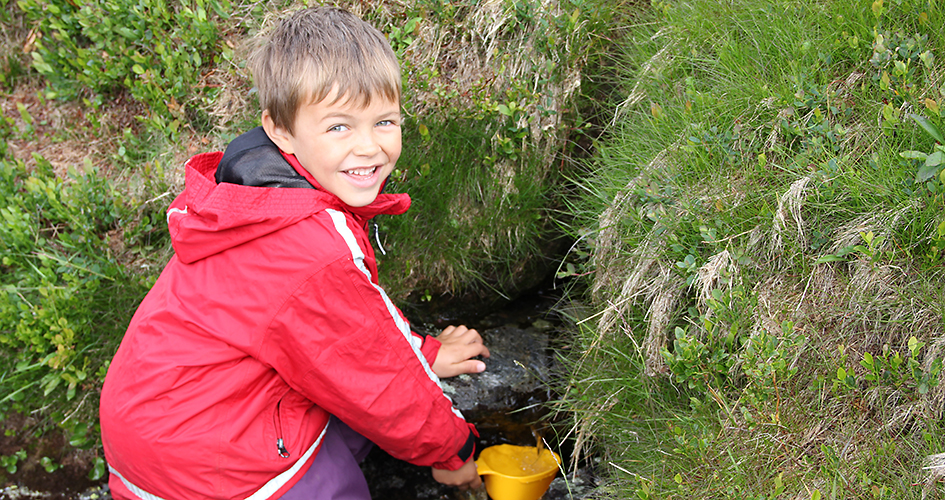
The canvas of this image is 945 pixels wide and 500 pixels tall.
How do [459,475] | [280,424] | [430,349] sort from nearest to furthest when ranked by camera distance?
[280,424] < [459,475] < [430,349]

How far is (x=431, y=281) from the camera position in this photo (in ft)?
12.5

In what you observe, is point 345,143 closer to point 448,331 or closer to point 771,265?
point 448,331

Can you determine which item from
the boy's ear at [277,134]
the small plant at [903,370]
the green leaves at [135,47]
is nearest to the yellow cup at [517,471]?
the small plant at [903,370]

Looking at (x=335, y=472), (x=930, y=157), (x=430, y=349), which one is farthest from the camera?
(x=430, y=349)

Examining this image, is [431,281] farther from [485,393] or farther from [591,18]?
[591,18]

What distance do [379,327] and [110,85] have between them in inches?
112

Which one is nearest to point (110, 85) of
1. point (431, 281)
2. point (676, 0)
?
point (431, 281)

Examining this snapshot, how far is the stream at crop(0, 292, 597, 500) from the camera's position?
10.5 feet

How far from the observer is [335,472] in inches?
108

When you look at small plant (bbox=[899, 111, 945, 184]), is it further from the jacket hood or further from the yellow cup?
the jacket hood

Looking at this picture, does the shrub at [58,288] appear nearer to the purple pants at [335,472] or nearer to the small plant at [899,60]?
the purple pants at [335,472]

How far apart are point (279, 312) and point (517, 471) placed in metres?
1.43

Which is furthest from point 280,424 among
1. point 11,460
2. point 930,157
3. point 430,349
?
point 930,157

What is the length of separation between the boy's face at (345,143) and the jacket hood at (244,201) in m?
0.06
